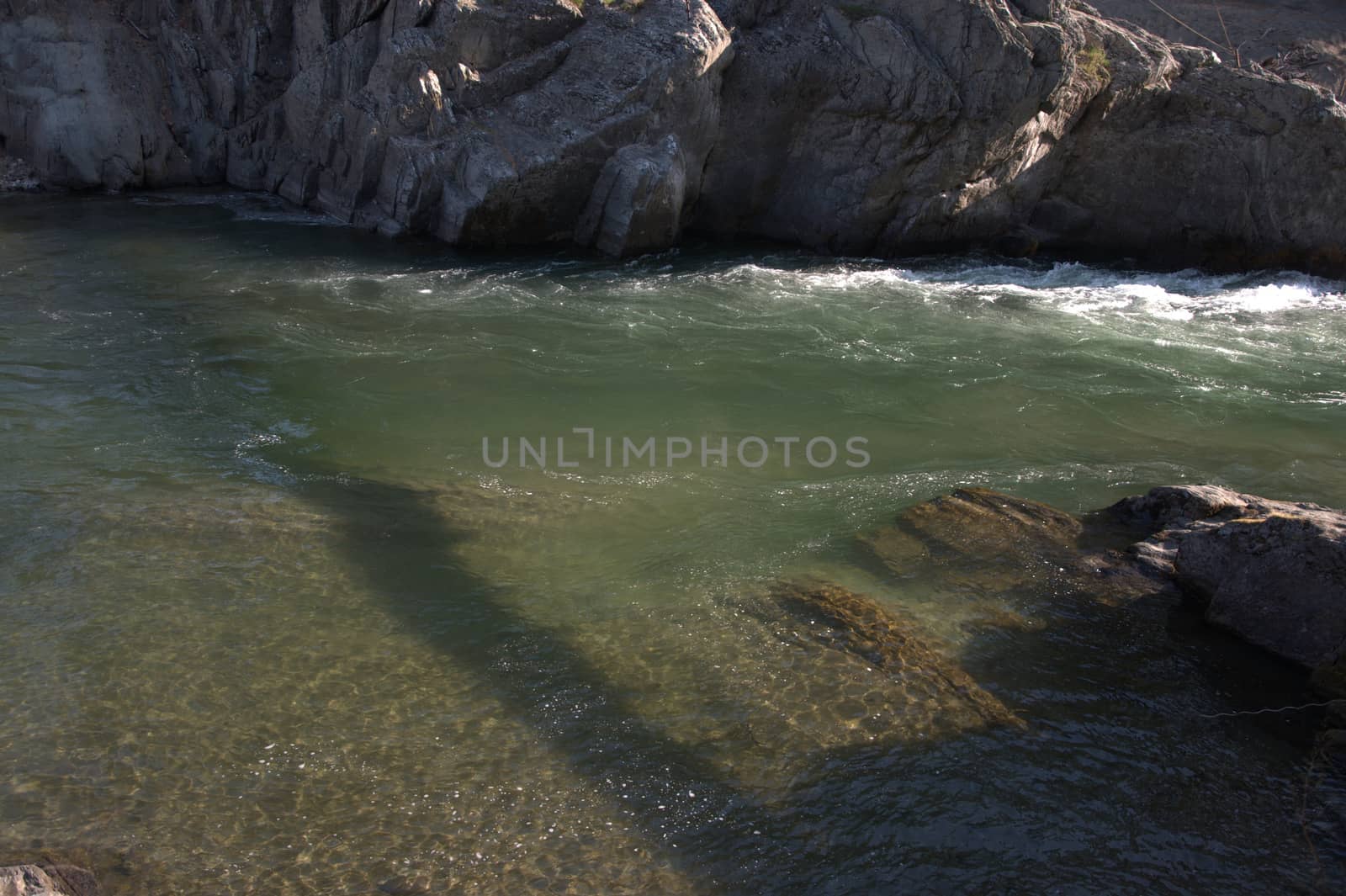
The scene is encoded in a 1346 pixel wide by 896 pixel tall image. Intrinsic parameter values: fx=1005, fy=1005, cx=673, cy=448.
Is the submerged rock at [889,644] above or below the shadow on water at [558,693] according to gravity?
above

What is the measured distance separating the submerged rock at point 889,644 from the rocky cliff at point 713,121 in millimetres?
9565

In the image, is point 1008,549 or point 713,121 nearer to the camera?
point 1008,549

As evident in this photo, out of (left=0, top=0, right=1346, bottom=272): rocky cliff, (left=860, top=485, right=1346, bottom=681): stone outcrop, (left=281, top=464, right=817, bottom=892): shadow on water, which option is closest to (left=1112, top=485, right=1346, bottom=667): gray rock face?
(left=860, top=485, right=1346, bottom=681): stone outcrop

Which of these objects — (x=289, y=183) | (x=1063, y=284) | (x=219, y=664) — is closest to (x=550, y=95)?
(x=289, y=183)

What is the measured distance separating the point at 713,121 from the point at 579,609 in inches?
445

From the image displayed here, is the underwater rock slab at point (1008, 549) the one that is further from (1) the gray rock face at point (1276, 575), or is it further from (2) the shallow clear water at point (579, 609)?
(1) the gray rock face at point (1276, 575)

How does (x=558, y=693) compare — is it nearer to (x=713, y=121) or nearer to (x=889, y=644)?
(x=889, y=644)

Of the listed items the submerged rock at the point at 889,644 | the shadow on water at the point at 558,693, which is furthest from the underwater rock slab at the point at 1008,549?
the shadow on water at the point at 558,693

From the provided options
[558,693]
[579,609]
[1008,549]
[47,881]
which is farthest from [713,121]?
[47,881]

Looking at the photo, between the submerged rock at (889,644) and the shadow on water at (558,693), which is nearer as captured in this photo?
the shadow on water at (558,693)

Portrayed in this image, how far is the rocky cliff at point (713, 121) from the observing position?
1493 centimetres

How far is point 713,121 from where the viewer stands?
51.5ft

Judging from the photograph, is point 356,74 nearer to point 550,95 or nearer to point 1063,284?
point 550,95

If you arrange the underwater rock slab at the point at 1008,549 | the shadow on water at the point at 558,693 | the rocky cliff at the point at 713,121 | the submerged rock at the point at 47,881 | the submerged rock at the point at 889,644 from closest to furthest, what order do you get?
the submerged rock at the point at 47,881
the shadow on water at the point at 558,693
the submerged rock at the point at 889,644
the underwater rock slab at the point at 1008,549
the rocky cliff at the point at 713,121
